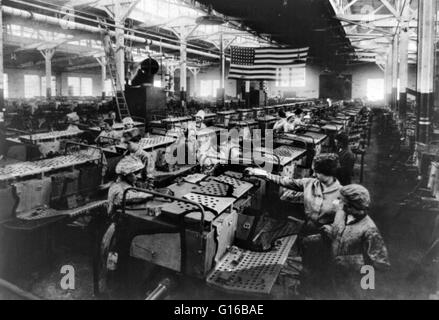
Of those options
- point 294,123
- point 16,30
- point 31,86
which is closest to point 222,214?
point 294,123

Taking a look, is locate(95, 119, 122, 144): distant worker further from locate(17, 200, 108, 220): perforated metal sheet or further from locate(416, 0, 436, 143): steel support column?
locate(416, 0, 436, 143): steel support column

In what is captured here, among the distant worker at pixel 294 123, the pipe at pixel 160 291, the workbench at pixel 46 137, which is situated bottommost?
the pipe at pixel 160 291

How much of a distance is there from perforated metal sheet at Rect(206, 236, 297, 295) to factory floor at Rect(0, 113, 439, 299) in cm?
13

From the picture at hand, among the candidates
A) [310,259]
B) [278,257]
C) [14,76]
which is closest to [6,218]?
[278,257]

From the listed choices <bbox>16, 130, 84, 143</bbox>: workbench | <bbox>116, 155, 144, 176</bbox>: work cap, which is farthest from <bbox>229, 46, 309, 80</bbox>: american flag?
<bbox>116, 155, 144, 176</bbox>: work cap

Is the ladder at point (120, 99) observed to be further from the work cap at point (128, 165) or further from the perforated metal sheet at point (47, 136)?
the work cap at point (128, 165)

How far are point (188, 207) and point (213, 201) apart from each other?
0.92ft

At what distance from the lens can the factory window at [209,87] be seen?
33875mm

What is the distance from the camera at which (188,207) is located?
285 centimetres

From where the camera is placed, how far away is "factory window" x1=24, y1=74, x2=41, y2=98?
24312 mm

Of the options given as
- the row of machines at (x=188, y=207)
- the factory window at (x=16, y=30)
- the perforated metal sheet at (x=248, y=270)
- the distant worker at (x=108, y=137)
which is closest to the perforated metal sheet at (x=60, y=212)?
the row of machines at (x=188, y=207)

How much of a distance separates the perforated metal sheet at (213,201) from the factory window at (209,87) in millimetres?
31320

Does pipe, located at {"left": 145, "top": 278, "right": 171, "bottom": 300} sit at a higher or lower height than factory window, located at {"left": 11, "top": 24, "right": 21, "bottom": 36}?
lower

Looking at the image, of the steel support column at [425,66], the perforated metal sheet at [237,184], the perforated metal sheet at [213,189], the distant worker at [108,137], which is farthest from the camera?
the distant worker at [108,137]
